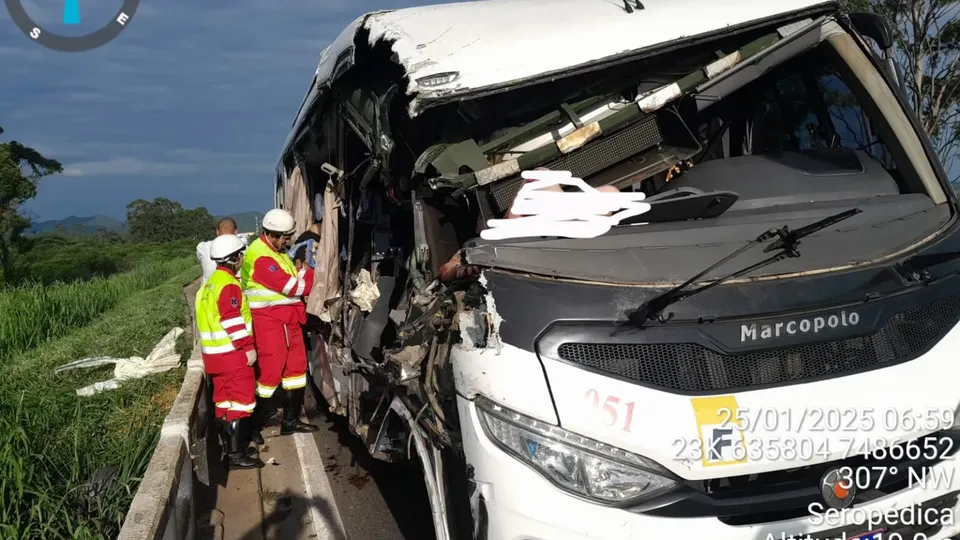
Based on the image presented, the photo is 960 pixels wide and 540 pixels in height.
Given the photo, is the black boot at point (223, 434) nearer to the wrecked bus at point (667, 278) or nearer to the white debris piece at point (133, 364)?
the white debris piece at point (133, 364)

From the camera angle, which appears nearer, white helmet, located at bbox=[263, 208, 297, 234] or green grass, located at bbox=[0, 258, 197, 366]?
white helmet, located at bbox=[263, 208, 297, 234]

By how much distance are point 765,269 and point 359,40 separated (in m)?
2.15

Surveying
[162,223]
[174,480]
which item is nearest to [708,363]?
[174,480]

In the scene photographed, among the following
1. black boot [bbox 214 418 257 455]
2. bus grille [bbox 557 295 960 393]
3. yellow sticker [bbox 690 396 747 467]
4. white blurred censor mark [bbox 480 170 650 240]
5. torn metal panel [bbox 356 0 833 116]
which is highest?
torn metal panel [bbox 356 0 833 116]

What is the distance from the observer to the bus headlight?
2129 millimetres

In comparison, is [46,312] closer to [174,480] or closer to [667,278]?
[174,480]

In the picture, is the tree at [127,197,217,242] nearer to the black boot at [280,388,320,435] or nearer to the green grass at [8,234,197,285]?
the green grass at [8,234,197,285]

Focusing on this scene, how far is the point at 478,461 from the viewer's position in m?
2.27

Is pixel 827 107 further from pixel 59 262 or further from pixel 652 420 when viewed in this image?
pixel 59 262

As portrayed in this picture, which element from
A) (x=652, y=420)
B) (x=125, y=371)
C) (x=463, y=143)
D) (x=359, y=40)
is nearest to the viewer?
(x=652, y=420)

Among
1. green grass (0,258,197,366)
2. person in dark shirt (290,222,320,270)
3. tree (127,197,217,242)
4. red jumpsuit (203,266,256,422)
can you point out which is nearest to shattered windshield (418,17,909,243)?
red jumpsuit (203,266,256,422)

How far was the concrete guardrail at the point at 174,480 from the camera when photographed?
3211 mm

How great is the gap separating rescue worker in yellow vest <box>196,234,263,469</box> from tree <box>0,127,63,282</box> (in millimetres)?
17473

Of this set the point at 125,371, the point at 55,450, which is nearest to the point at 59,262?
the point at 125,371
